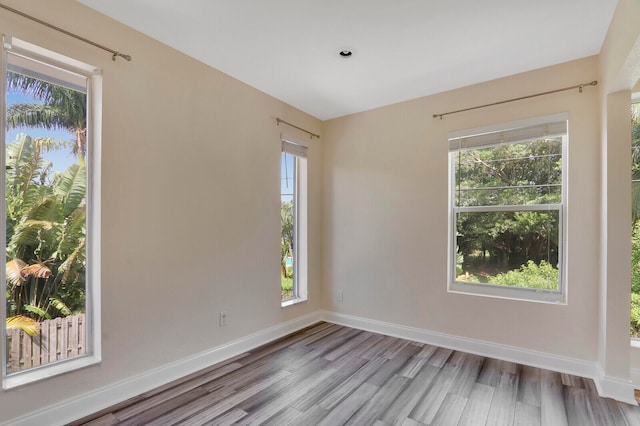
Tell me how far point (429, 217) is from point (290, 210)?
1561mm

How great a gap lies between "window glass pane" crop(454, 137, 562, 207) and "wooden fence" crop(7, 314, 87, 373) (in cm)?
325

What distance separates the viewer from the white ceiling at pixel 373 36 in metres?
1.96

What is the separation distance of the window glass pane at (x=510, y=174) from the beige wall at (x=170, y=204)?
1.93 meters

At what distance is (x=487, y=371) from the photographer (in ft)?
8.50

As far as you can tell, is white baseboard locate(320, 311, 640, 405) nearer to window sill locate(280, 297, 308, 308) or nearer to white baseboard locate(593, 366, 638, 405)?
white baseboard locate(593, 366, 638, 405)

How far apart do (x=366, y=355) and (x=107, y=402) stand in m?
2.01

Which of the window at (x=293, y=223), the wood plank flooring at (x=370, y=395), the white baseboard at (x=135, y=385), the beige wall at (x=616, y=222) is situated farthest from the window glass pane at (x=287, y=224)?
the beige wall at (x=616, y=222)

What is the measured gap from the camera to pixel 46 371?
182 cm

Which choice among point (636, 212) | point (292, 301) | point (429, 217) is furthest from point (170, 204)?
point (636, 212)

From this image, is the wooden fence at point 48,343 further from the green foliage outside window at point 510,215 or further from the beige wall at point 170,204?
the green foliage outside window at point 510,215

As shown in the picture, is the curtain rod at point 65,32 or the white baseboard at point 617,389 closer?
the curtain rod at point 65,32

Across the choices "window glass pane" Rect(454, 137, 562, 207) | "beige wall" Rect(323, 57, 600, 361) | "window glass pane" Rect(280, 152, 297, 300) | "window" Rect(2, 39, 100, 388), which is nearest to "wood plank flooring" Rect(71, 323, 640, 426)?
"beige wall" Rect(323, 57, 600, 361)

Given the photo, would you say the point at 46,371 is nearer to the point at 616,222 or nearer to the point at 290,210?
the point at 290,210

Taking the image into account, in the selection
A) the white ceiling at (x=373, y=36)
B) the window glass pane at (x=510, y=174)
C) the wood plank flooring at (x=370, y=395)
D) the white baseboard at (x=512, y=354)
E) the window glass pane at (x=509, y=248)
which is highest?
the white ceiling at (x=373, y=36)
